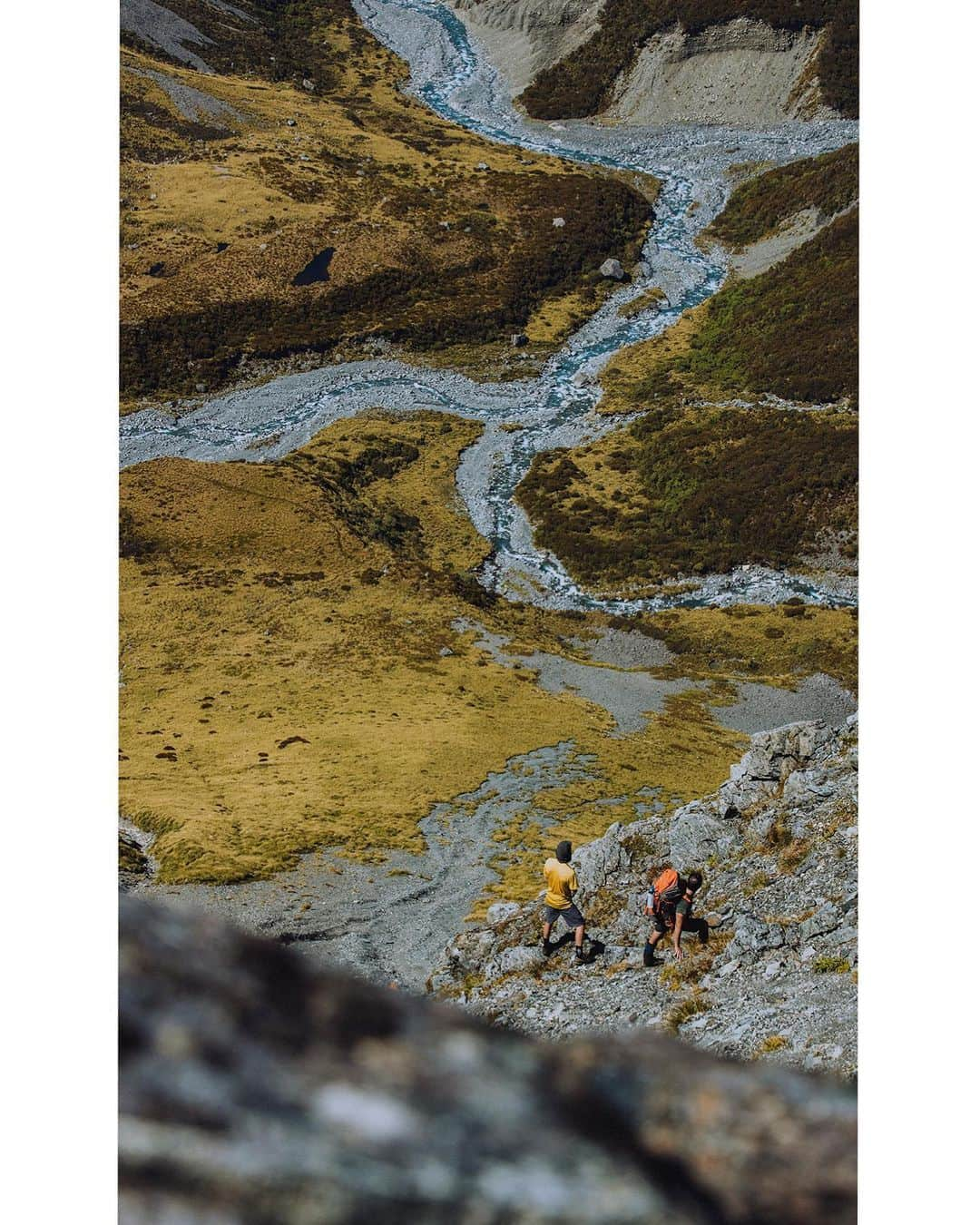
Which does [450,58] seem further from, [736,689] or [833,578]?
[736,689]

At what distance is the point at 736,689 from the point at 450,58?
277 ft

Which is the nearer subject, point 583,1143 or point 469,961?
point 583,1143

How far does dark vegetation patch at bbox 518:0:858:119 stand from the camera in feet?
279

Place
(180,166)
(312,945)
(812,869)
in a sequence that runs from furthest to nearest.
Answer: (180,166)
(312,945)
(812,869)

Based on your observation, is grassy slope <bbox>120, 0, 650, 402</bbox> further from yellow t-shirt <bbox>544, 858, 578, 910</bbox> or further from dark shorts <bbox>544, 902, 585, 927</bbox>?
yellow t-shirt <bbox>544, 858, 578, 910</bbox>

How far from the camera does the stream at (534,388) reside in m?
49.7

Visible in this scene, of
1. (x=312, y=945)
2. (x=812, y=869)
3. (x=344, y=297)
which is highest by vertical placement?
(x=344, y=297)

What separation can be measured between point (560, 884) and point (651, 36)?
94.7m

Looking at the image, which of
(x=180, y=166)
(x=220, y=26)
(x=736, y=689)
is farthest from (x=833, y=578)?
(x=220, y=26)

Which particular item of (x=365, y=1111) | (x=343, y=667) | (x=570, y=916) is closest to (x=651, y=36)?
(x=343, y=667)

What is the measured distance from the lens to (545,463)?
5931 centimetres

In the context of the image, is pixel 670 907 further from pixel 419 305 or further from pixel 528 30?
pixel 528 30

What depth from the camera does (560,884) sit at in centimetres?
1423
